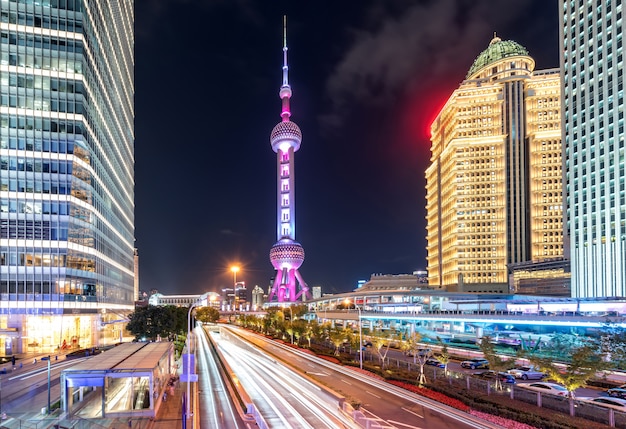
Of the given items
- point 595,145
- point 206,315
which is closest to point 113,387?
point 595,145

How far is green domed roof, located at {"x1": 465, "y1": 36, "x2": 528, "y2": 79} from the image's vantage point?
151 meters

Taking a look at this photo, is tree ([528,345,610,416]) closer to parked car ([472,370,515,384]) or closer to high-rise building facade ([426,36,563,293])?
parked car ([472,370,515,384])

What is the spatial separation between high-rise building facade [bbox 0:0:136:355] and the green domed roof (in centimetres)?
12164

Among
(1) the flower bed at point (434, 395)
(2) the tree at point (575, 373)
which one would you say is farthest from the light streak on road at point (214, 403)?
(2) the tree at point (575, 373)

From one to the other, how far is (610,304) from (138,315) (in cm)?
7394

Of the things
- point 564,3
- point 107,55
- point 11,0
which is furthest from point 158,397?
point 564,3

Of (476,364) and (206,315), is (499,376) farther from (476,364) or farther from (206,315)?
(206,315)

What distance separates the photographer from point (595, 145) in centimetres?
9681

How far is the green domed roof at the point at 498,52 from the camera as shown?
495ft

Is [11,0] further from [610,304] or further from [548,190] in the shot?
[548,190]

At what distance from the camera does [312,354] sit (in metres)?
63.3

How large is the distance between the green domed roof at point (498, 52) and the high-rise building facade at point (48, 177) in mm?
121644

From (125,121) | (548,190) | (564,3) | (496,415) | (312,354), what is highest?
(564,3)

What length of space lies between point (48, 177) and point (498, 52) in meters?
137
